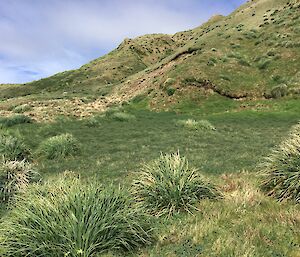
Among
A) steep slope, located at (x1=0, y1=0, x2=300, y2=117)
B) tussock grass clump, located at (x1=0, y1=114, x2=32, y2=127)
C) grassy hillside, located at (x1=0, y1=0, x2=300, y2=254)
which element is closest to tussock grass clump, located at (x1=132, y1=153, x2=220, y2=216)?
grassy hillside, located at (x1=0, y1=0, x2=300, y2=254)

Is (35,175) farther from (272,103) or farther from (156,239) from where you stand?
(272,103)

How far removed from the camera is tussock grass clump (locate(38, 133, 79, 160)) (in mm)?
17422

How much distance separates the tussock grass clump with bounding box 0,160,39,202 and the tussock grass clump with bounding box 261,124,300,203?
6.76 metres

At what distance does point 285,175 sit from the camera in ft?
29.6

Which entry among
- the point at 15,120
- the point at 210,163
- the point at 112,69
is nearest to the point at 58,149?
the point at 210,163

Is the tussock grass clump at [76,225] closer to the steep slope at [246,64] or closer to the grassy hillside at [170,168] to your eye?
the grassy hillside at [170,168]

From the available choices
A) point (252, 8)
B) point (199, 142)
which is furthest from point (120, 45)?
point (199, 142)

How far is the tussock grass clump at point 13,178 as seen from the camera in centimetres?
973

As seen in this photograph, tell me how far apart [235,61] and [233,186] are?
40.8 metres

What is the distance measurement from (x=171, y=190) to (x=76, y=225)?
2.97 meters

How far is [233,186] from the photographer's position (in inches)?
382

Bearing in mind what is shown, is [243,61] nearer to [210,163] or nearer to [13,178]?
[210,163]

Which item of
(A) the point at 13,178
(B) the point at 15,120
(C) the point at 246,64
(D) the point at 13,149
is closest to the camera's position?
(A) the point at 13,178

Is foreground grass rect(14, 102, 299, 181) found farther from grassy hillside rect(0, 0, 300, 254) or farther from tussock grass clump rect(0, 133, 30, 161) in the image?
tussock grass clump rect(0, 133, 30, 161)
